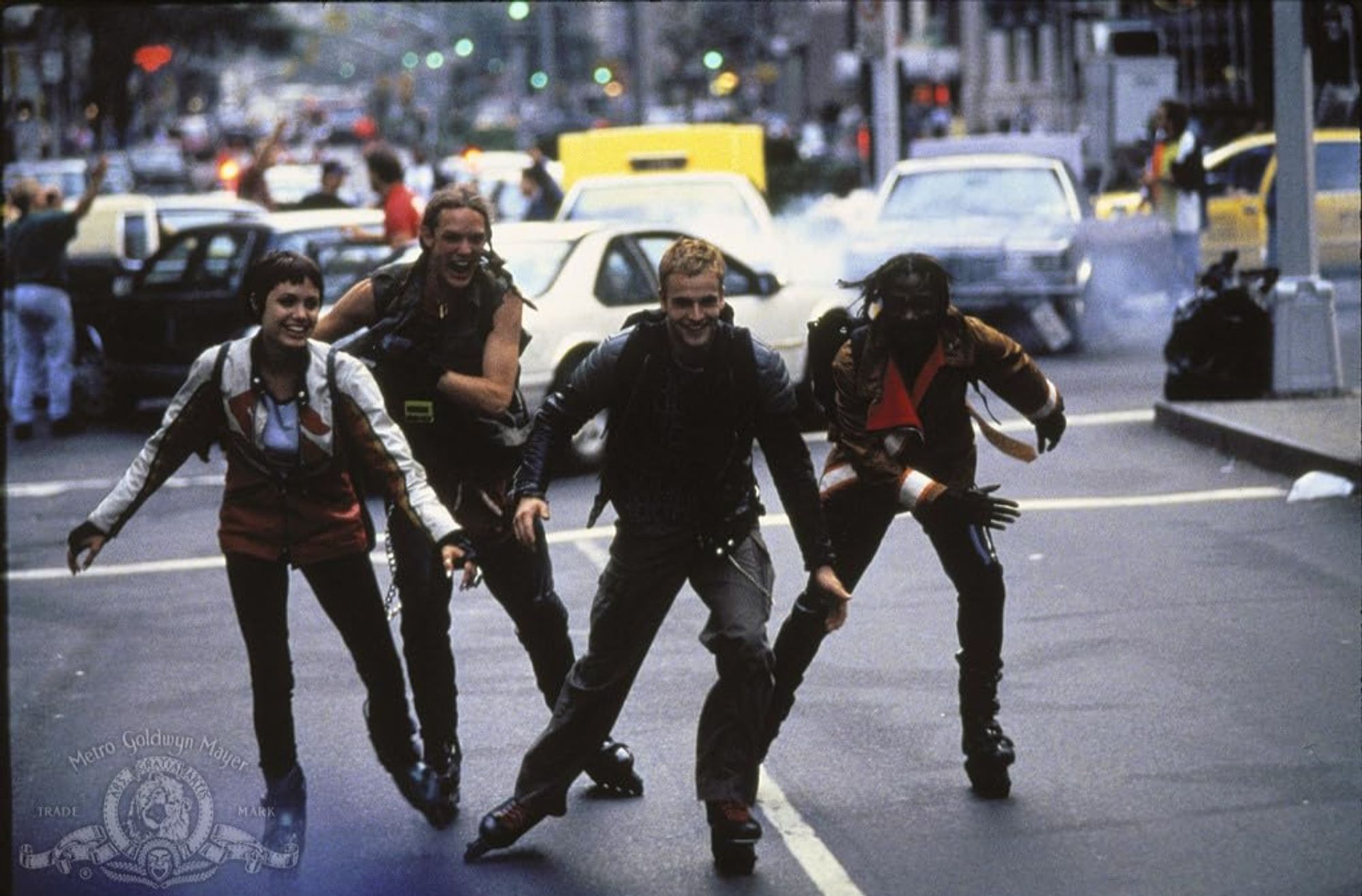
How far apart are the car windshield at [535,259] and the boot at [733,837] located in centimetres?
839

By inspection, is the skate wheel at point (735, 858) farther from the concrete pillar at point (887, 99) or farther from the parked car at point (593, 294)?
the concrete pillar at point (887, 99)

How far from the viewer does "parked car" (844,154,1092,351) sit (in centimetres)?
2044

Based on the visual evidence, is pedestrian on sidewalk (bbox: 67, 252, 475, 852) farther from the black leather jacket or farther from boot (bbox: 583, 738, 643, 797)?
boot (bbox: 583, 738, 643, 797)

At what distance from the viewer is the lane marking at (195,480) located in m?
15.6

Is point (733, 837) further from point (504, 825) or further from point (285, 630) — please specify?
point (285, 630)

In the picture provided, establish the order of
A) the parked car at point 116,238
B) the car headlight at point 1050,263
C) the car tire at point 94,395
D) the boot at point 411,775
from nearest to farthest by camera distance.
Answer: the boot at point 411,775 → the car tire at point 94,395 → the parked car at point 116,238 → the car headlight at point 1050,263

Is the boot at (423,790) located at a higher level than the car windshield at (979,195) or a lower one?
lower

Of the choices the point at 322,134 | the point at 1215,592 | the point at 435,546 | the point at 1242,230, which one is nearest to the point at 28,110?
the point at 1242,230

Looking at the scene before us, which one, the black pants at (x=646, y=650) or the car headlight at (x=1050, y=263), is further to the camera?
the car headlight at (x=1050, y=263)

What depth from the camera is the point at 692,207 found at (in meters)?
20.0

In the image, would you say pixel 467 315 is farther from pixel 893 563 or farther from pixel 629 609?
pixel 893 563

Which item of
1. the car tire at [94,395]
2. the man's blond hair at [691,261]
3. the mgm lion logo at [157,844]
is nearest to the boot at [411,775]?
the mgm lion logo at [157,844]

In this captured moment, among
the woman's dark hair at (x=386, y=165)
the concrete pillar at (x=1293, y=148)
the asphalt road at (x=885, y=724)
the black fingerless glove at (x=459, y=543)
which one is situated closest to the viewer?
the black fingerless glove at (x=459, y=543)

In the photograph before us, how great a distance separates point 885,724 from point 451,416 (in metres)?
1.87
